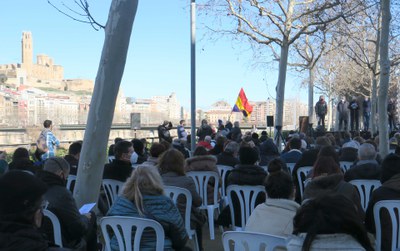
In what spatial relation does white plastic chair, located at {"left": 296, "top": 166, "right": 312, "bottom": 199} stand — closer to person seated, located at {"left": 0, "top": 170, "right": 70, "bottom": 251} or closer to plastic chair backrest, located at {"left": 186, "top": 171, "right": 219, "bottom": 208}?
plastic chair backrest, located at {"left": 186, "top": 171, "right": 219, "bottom": 208}

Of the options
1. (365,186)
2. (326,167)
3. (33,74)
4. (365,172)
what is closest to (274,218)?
(326,167)

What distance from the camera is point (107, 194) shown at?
6.16 m

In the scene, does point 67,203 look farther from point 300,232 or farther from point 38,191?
point 300,232

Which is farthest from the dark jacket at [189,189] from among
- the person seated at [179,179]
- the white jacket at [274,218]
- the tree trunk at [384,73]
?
the tree trunk at [384,73]

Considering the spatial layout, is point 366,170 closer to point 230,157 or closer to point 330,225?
point 230,157

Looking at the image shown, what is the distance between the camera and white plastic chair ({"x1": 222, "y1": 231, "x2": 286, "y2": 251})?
3.02 meters

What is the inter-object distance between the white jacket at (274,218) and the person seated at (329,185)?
261mm

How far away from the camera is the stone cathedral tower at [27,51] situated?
188 metres

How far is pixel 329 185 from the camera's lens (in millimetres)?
3941

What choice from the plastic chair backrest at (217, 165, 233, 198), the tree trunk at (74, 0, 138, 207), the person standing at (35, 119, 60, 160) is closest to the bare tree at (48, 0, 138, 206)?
the tree trunk at (74, 0, 138, 207)

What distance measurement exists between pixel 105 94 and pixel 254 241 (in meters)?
2.27

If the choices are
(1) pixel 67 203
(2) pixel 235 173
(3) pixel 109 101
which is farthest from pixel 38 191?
(2) pixel 235 173

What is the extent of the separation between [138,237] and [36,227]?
1259 millimetres

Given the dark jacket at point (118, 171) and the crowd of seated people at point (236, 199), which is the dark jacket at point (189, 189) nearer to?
the crowd of seated people at point (236, 199)
